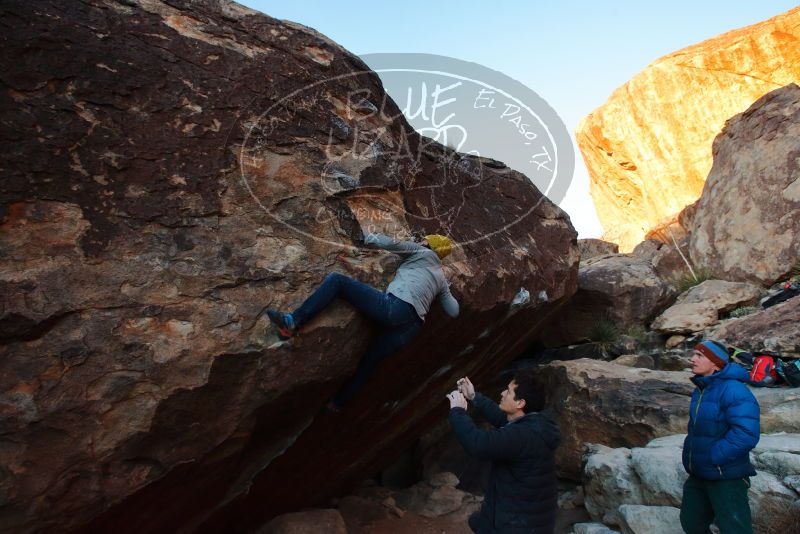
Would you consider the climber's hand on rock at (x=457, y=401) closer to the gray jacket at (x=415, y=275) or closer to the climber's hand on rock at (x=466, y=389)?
the climber's hand on rock at (x=466, y=389)

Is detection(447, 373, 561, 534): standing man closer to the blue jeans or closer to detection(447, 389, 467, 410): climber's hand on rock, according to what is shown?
detection(447, 389, 467, 410): climber's hand on rock

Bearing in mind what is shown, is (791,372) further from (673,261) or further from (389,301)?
(673,261)

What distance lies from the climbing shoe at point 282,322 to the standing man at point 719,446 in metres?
2.35

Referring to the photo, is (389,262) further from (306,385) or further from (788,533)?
(788,533)

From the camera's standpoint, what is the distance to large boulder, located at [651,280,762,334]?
8230 millimetres

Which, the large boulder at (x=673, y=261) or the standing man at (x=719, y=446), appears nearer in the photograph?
the standing man at (x=719, y=446)

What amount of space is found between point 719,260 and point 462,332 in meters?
7.74

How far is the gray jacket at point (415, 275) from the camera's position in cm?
327

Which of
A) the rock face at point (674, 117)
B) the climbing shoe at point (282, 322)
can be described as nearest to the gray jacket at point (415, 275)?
the climbing shoe at point (282, 322)

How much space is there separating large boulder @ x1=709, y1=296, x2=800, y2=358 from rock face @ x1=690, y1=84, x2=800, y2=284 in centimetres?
316

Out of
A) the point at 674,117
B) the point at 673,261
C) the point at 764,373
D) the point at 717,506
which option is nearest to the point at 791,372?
the point at 764,373

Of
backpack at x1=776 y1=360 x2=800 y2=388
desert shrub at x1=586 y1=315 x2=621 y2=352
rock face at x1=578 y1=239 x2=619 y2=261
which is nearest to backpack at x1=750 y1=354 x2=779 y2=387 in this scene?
backpack at x1=776 y1=360 x2=800 y2=388

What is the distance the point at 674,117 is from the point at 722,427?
2713 centimetres

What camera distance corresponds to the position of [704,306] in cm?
847
